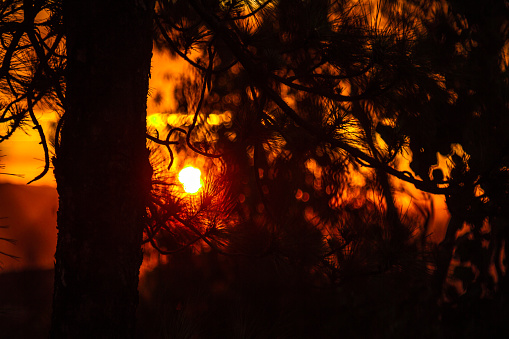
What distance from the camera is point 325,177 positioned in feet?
13.8

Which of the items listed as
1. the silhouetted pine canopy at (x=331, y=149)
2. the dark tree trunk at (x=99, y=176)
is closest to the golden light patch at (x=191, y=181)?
the silhouetted pine canopy at (x=331, y=149)

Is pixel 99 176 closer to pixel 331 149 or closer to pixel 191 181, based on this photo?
pixel 191 181

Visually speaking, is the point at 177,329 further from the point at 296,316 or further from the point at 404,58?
the point at 404,58

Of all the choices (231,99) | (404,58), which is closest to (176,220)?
(404,58)

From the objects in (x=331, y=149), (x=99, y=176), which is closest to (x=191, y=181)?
(x=99, y=176)

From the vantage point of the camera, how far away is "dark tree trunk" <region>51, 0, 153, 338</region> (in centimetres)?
160

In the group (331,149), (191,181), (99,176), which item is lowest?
(99,176)

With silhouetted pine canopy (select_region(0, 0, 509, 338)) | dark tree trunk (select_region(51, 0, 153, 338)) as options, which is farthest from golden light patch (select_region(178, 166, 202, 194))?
dark tree trunk (select_region(51, 0, 153, 338))

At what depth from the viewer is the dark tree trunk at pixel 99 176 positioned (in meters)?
1.60

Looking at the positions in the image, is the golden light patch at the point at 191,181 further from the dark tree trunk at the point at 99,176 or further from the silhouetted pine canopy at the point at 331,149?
the dark tree trunk at the point at 99,176

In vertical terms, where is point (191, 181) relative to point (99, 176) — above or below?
above

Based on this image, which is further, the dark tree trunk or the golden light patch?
the golden light patch

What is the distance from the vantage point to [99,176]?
1609 millimetres

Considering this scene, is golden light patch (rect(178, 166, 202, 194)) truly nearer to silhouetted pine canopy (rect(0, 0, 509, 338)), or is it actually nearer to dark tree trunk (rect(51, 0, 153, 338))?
silhouetted pine canopy (rect(0, 0, 509, 338))
